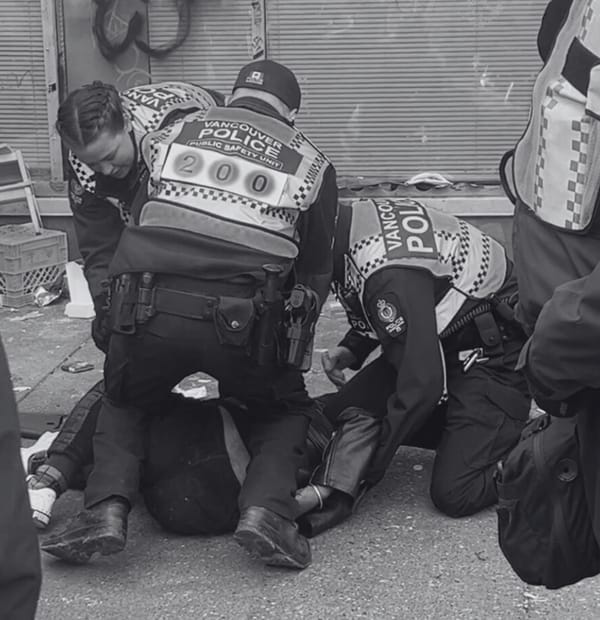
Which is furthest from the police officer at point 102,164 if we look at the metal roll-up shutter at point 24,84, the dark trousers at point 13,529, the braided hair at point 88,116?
the metal roll-up shutter at point 24,84

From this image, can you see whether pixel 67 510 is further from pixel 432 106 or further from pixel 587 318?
pixel 432 106

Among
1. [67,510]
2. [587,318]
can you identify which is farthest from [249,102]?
[587,318]

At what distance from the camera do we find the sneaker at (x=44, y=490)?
378 cm

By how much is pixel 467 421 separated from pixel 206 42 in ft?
12.6

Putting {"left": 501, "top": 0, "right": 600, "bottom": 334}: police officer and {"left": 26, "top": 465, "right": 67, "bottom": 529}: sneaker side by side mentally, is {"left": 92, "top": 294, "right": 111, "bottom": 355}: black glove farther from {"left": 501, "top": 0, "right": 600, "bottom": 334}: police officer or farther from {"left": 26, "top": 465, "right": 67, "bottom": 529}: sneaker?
{"left": 501, "top": 0, "right": 600, "bottom": 334}: police officer

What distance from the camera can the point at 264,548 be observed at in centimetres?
345

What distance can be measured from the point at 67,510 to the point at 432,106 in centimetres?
394

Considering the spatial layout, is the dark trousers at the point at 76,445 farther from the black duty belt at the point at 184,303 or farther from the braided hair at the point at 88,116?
the braided hair at the point at 88,116

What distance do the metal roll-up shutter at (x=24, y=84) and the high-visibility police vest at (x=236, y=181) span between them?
148 inches

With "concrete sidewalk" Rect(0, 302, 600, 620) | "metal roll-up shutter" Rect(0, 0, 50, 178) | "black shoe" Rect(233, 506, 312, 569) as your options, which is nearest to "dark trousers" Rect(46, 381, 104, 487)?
"concrete sidewalk" Rect(0, 302, 600, 620)

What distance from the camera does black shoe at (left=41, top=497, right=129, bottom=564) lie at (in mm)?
3473

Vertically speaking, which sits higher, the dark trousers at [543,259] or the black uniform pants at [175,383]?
the dark trousers at [543,259]

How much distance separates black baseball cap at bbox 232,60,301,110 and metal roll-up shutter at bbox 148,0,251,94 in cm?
316

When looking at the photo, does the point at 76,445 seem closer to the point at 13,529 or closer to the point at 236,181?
the point at 236,181
